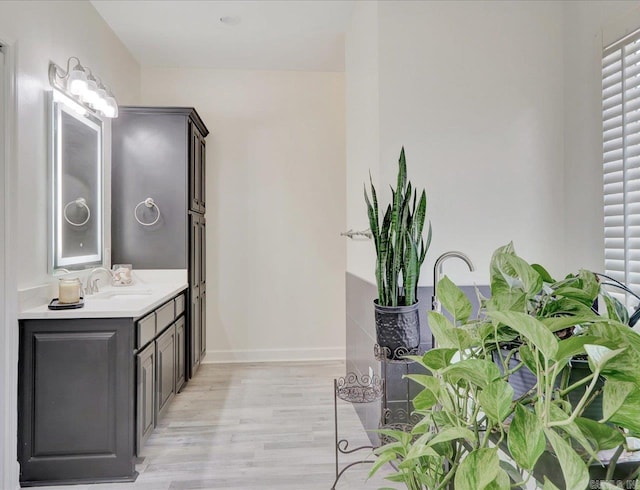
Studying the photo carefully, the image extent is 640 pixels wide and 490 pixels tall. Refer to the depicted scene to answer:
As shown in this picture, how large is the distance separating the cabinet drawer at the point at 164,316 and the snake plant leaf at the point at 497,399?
2.35m

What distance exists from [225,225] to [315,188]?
1.00m

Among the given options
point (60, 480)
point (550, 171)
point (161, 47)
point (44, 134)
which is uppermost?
point (161, 47)

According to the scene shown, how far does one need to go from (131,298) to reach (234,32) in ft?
7.52

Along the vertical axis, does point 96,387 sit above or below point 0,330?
below

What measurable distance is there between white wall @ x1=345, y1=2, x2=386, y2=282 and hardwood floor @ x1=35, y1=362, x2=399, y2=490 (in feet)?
3.41

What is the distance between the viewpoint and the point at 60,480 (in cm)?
196

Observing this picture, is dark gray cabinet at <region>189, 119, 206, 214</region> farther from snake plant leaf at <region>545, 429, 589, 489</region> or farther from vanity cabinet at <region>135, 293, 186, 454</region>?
snake plant leaf at <region>545, 429, 589, 489</region>

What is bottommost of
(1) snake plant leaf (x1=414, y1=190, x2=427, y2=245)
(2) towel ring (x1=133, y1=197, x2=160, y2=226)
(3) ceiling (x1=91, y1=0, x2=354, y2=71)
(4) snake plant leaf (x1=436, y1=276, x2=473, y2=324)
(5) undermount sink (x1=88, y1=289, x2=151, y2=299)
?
(5) undermount sink (x1=88, y1=289, x2=151, y2=299)

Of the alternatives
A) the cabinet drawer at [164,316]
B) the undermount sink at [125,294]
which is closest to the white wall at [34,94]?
the undermount sink at [125,294]

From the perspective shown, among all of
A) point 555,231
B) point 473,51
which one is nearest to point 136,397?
point 555,231

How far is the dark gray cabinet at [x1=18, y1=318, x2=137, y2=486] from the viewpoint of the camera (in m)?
1.95

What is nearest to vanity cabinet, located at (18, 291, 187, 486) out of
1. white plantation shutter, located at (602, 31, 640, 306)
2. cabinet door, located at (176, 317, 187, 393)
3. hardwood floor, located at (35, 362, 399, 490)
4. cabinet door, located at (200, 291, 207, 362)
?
hardwood floor, located at (35, 362, 399, 490)

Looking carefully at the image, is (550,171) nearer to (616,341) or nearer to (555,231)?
(555,231)

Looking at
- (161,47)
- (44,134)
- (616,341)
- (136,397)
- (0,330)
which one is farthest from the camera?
(161,47)
